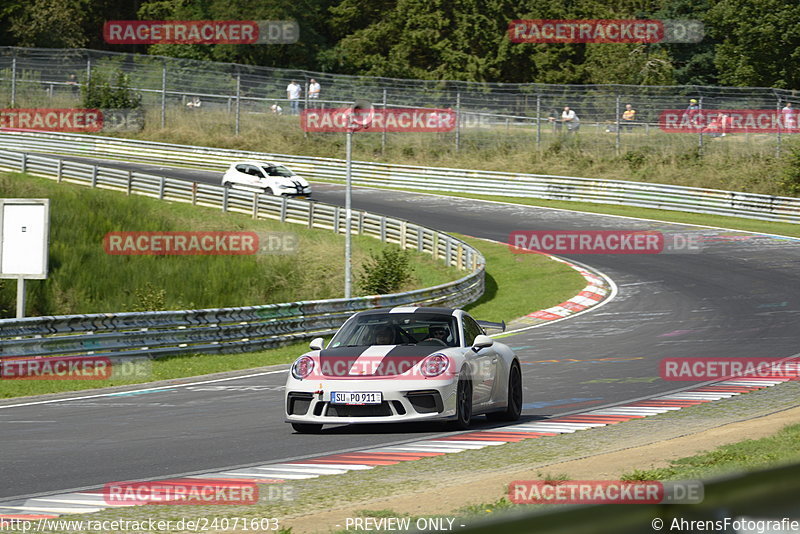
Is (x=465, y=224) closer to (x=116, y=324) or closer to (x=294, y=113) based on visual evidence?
(x=294, y=113)

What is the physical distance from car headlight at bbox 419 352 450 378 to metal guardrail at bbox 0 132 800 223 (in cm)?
3104

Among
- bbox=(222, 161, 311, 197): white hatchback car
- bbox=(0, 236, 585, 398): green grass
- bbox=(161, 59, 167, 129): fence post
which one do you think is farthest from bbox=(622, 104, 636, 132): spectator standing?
bbox=(161, 59, 167, 129): fence post

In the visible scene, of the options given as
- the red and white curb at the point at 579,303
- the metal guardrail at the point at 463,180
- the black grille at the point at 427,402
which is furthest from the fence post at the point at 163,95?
the black grille at the point at 427,402

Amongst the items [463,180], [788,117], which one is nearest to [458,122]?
[463,180]

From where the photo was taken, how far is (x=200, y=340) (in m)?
20.1

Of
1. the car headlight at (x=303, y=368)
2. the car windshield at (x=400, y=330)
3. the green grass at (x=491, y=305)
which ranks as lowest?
the green grass at (x=491, y=305)

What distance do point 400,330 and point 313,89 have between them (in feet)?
130

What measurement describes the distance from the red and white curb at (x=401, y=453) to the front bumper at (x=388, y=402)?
0.36 meters

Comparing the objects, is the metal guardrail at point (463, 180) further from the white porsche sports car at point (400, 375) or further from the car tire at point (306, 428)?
the car tire at point (306, 428)

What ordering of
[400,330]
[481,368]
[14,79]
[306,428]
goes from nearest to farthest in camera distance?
[306,428] < [481,368] < [400,330] < [14,79]

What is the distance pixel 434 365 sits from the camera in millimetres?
10992

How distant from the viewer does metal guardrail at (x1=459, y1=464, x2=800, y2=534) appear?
5.40 ft

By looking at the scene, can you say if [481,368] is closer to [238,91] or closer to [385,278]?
[385,278]

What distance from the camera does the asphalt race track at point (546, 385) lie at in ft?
32.0
